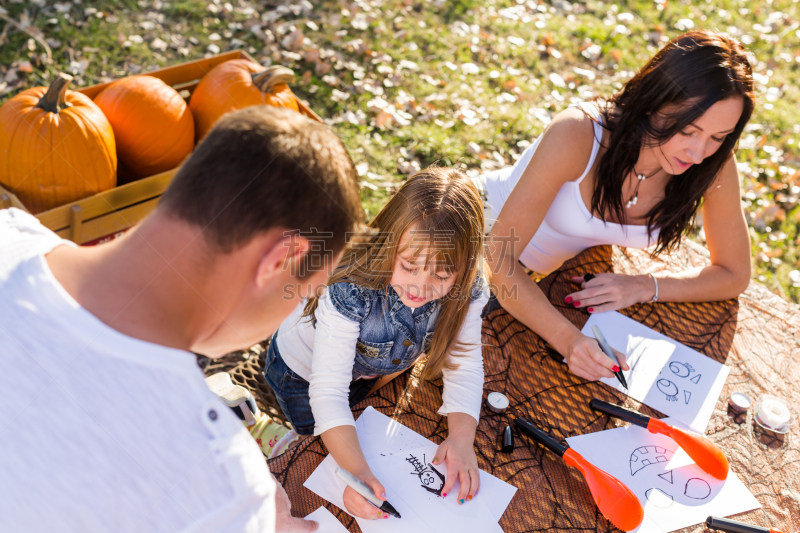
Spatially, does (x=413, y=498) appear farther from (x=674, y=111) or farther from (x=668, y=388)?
(x=674, y=111)

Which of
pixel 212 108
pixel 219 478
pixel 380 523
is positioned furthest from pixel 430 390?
pixel 212 108

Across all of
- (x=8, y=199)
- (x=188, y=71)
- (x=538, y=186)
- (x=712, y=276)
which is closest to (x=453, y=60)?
(x=188, y=71)

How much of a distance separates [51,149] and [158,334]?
2.20 metres

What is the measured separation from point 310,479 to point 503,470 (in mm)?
531

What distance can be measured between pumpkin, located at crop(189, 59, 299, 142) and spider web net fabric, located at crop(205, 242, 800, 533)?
1607 millimetres

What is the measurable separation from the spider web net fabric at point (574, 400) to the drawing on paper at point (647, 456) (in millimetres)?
113

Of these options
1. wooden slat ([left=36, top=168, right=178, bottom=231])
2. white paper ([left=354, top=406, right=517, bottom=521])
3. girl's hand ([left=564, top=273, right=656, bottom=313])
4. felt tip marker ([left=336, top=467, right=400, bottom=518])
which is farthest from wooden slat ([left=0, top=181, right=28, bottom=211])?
girl's hand ([left=564, top=273, right=656, bottom=313])

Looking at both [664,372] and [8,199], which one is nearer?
[664,372]

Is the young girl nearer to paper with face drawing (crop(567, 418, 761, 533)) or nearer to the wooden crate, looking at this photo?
paper with face drawing (crop(567, 418, 761, 533))

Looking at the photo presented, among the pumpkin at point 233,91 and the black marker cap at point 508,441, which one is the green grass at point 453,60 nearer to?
the pumpkin at point 233,91

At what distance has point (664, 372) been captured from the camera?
187 centimetres

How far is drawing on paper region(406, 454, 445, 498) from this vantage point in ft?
4.71

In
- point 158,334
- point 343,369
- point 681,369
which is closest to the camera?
point 158,334

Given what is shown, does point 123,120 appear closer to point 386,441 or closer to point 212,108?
point 212,108
